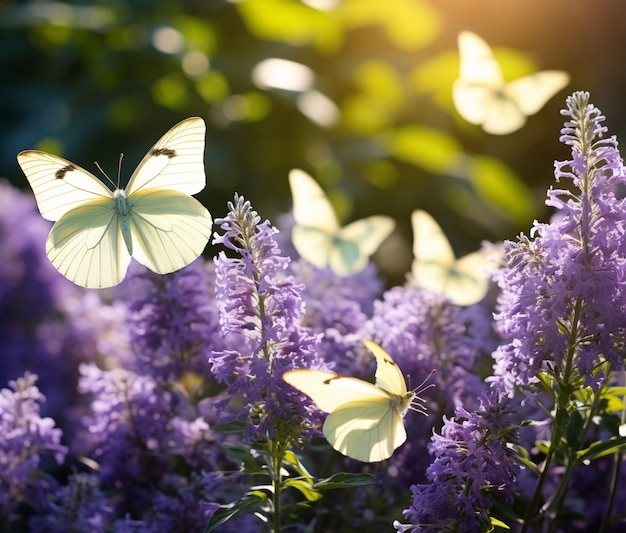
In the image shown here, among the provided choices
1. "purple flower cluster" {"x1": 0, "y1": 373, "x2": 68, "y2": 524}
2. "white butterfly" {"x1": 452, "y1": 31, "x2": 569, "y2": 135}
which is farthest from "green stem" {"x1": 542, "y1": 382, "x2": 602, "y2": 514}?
"white butterfly" {"x1": 452, "y1": 31, "x2": 569, "y2": 135}

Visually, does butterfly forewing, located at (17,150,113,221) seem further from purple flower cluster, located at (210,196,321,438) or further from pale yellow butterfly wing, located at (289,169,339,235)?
pale yellow butterfly wing, located at (289,169,339,235)

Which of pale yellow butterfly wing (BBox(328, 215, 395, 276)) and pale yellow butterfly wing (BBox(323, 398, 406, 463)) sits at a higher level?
pale yellow butterfly wing (BBox(328, 215, 395, 276))

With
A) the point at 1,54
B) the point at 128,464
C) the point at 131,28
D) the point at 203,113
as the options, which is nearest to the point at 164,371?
the point at 128,464

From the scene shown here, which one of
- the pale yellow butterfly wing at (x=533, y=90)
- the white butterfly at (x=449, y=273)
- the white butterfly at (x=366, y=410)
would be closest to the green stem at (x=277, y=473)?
the white butterfly at (x=366, y=410)

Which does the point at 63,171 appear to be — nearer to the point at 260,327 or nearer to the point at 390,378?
the point at 260,327

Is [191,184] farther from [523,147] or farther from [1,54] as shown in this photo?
[1,54]

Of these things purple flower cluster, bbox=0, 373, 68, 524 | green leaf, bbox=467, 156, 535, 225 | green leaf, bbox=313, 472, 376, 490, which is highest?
green leaf, bbox=467, 156, 535, 225

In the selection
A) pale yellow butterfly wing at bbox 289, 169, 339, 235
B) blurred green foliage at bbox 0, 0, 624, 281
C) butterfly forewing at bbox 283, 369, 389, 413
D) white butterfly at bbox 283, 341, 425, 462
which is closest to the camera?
butterfly forewing at bbox 283, 369, 389, 413

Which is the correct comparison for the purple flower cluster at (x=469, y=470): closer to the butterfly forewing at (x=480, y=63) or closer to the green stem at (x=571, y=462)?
the green stem at (x=571, y=462)
